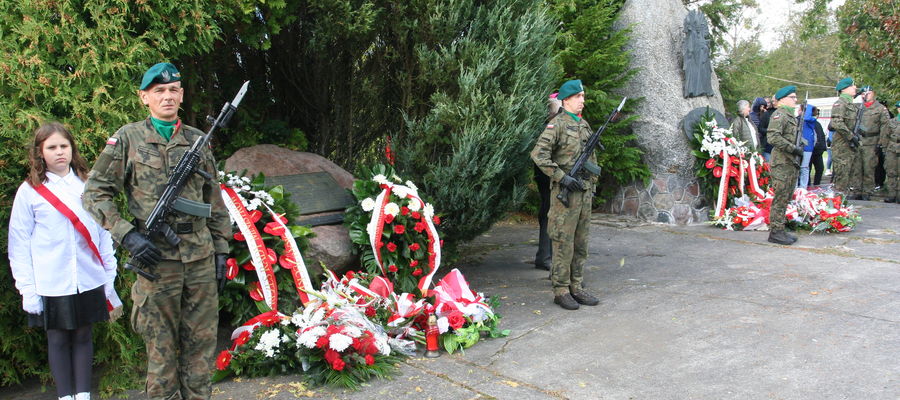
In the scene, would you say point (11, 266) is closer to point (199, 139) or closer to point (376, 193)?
point (199, 139)

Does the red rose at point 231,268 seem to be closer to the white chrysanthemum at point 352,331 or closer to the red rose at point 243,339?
the red rose at point 243,339

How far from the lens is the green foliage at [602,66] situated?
29.3ft

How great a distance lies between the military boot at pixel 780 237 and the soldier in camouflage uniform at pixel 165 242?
654cm

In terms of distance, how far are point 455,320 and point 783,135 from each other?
498 centimetres

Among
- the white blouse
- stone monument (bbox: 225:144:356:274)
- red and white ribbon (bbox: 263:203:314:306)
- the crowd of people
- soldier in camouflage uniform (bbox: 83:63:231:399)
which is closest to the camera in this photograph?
soldier in camouflage uniform (bbox: 83:63:231:399)

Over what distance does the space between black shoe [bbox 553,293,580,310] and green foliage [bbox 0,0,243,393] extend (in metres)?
3.20

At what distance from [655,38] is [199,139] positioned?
24.7 ft

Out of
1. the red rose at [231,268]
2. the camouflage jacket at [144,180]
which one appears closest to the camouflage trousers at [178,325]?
the camouflage jacket at [144,180]

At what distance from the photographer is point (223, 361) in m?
4.08

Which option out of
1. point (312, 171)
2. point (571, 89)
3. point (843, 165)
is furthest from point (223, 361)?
point (843, 165)

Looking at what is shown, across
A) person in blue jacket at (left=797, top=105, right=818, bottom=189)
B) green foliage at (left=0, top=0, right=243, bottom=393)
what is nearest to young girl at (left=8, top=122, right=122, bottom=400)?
green foliage at (left=0, top=0, right=243, bottom=393)

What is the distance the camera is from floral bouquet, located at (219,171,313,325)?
4555 millimetres

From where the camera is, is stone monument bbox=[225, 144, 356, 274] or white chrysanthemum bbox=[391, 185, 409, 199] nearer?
stone monument bbox=[225, 144, 356, 274]

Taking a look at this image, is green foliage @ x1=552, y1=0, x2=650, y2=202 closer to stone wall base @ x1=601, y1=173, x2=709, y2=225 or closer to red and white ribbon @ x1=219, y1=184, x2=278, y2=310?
stone wall base @ x1=601, y1=173, x2=709, y2=225
